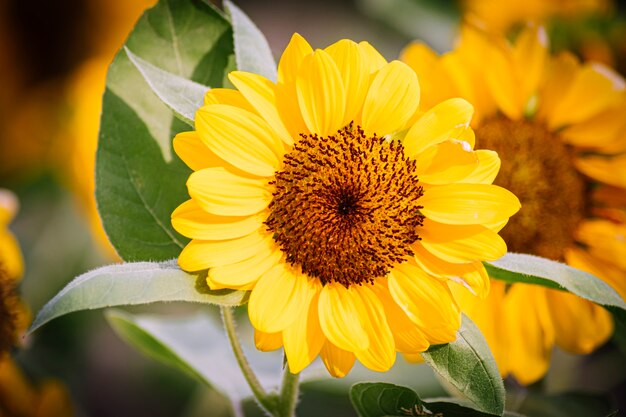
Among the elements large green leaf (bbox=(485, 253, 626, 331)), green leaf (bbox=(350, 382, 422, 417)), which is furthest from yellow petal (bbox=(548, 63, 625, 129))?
green leaf (bbox=(350, 382, 422, 417))

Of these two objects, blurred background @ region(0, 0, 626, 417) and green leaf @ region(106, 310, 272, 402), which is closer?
green leaf @ region(106, 310, 272, 402)

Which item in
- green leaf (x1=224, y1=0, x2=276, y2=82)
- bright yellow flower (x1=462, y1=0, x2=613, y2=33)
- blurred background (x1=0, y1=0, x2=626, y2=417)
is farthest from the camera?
bright yellow flower (x1=462, y1=0, x2=613, y2=33)

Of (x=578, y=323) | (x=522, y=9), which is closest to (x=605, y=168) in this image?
(x=578, y=323)

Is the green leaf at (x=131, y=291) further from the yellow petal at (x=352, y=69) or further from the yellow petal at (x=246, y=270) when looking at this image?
the yellow petal at (x=352, y=69)

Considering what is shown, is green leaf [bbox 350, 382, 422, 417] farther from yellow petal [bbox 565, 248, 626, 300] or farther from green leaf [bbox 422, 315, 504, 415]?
yellow petal [bbox 565, 248, 626, 300]

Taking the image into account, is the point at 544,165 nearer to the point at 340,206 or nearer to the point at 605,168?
the point at 605,168

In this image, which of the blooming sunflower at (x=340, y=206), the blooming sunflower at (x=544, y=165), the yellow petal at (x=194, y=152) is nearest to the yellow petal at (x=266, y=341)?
the blooming sunflower at (x=340, y=206)

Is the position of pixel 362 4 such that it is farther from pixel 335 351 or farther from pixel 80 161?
pixel 335 351
